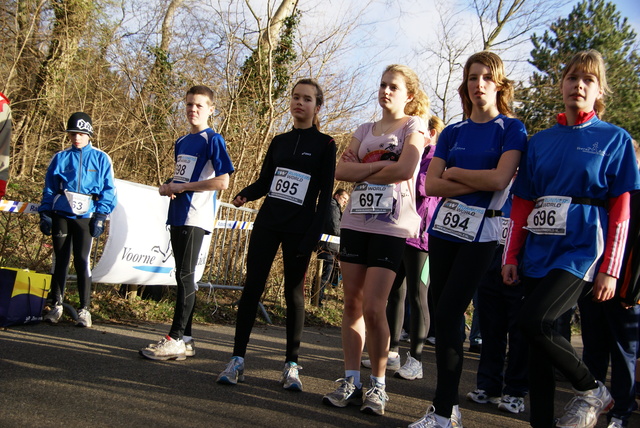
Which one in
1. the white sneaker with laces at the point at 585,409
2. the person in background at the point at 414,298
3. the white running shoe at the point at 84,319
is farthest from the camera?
the white running shoe at the point at 84,319

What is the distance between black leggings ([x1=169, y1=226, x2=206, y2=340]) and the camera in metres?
4.77

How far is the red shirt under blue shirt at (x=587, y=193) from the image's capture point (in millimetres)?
3088

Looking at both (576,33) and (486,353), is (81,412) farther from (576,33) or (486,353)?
(576,33)

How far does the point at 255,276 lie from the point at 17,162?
10.1 m

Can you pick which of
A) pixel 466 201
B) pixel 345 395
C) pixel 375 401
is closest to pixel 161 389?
pixel 345 395

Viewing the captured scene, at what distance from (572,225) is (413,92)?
5.11 feet

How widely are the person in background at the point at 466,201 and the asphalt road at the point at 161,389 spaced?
59 cm

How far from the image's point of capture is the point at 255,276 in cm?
429

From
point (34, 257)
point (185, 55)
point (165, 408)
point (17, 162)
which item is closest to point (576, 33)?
point (185, 55)

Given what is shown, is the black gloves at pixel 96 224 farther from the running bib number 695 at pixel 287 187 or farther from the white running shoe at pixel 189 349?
the running bib number 695 at pixel 287 187

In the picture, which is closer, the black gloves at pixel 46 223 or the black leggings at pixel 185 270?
the black leggings at pixel 185 270

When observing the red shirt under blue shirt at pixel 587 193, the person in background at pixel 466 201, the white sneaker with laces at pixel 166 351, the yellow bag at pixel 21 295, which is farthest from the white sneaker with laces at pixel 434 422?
the yellow bag at pixel 21 295

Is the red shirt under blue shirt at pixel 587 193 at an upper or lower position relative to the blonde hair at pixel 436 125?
lower

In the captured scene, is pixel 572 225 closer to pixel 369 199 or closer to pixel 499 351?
pixel 369 199
